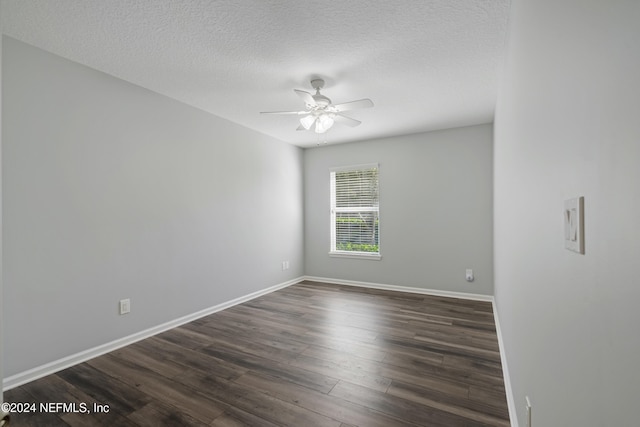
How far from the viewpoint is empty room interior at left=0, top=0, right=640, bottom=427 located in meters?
0.65

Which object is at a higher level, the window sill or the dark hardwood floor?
the window sill

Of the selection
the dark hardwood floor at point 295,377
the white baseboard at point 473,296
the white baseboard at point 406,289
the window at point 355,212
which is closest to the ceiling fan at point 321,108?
the window at point 355,212

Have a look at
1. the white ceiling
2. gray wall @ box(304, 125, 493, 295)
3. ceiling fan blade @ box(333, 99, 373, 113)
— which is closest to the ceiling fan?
ceiling fan blade @ box(333, 99, 373, 113)

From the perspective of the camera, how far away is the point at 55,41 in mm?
2213

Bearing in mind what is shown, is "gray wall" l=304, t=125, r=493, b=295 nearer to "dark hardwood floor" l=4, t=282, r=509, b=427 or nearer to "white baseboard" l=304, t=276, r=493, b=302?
"white baseboard" l=304, t=276, r=493, b=302

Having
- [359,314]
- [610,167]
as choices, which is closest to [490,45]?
[610,167]

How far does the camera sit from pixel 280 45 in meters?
2.26

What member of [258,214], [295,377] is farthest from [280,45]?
[258,214]

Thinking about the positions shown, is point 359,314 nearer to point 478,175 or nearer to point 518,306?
point 518,306

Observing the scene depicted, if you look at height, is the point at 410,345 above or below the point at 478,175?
below

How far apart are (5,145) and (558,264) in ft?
10.6

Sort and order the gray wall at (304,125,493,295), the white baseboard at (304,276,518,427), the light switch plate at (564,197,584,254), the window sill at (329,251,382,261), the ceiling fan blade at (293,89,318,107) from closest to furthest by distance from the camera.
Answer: the light switch plate at (564,197,584,254), the white baseboard at (304,276,518,427), the ceiling fan blade at (293,89,318,107), the gray wall at (304,125,493,295), the window sill at (329,251,382,261)

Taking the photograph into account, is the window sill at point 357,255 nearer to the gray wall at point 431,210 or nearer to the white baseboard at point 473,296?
the gray wall at point 431,210

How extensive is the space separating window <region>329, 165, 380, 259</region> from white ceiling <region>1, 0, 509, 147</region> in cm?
180
